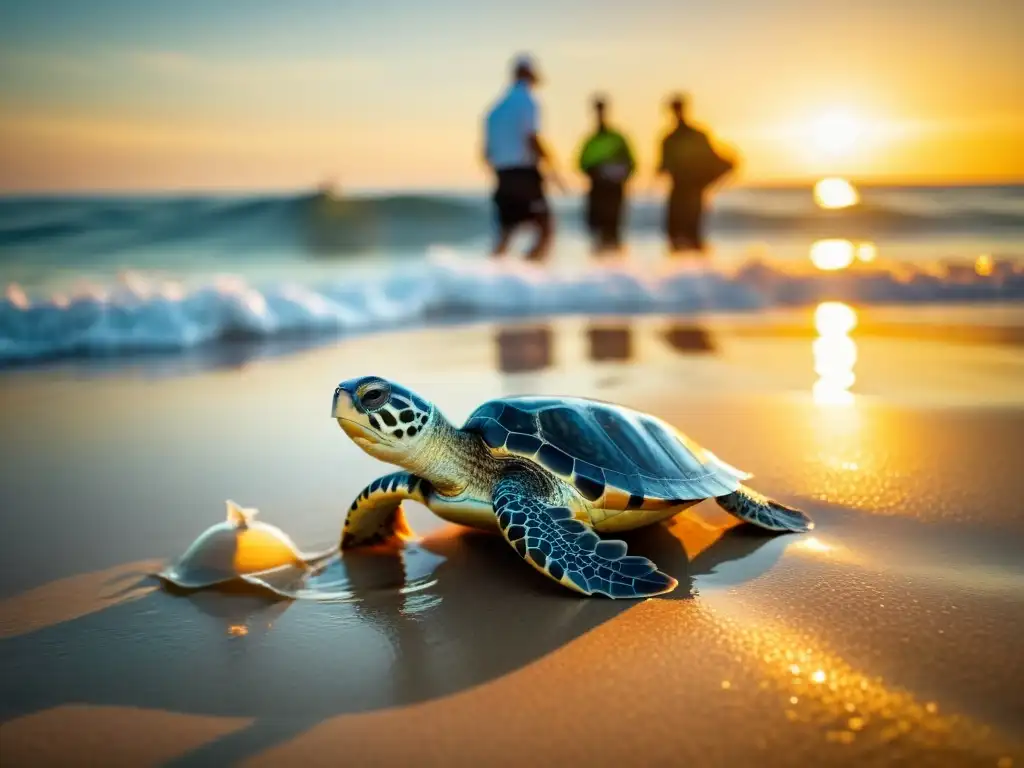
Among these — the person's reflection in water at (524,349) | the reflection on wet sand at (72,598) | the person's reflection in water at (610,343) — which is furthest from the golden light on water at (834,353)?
the reflection on wet sand at (72,598)

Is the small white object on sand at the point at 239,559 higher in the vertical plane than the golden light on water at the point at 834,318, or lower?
lower

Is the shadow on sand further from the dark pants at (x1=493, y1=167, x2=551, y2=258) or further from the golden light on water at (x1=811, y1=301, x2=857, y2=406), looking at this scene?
the dark pants at (x1=493, y1=167, x2=551, y2=258)

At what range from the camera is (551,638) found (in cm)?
211

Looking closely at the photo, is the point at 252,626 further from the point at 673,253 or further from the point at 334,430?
the point at 673,253

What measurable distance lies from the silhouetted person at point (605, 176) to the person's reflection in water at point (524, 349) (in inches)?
163

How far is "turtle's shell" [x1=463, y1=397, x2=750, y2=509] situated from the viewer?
2.60m

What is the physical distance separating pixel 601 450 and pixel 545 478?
0.21 m

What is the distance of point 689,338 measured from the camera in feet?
22.8

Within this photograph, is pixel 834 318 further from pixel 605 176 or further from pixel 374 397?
pixel 374 397

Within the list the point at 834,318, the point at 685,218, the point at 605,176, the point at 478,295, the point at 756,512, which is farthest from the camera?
the point at 685,218

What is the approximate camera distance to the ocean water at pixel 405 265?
7.30 m

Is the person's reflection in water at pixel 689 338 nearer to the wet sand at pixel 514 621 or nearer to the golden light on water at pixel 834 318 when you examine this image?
the golden light on water at pixel 834 318

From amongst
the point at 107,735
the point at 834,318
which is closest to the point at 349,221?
the point at 834,318

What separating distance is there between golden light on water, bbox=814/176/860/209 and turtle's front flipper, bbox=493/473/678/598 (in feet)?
104
